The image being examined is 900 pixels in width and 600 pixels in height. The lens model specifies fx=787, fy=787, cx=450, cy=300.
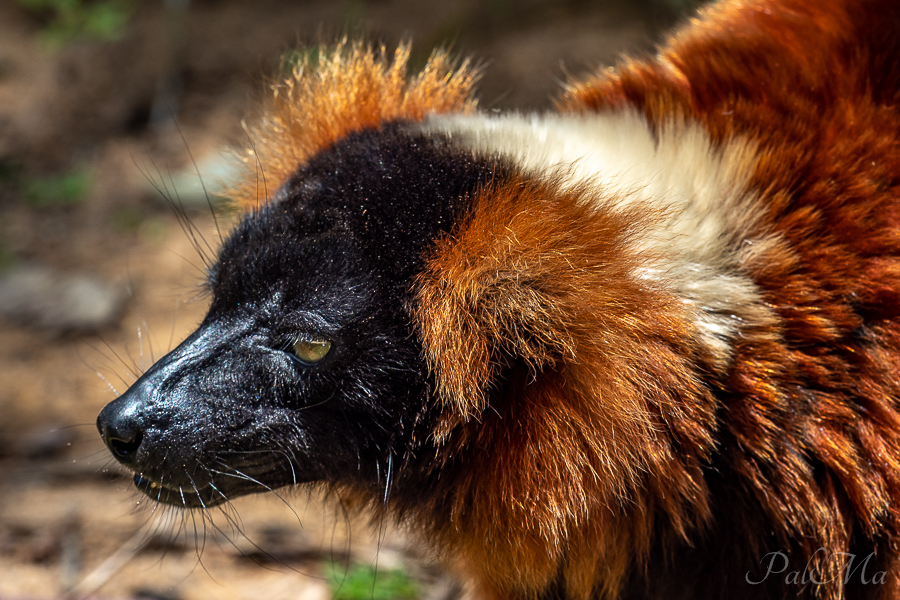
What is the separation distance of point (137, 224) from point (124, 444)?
457cm

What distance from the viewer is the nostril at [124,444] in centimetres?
211

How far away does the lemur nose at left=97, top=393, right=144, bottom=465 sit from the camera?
2.10m

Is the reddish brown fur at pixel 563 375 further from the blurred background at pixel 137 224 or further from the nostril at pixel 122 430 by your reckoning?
the blurred background at pixel 137 224

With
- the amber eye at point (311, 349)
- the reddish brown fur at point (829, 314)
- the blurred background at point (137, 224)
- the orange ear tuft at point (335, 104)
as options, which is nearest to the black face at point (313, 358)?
the amber eye at point (311, 349)

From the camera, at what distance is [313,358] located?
6.98 ft

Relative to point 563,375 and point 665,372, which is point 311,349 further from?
point 665,372

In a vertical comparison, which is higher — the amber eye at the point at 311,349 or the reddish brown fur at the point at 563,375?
the reddish brown fur at the point at 563,375

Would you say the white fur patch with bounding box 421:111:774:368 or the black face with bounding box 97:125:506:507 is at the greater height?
the white fur patch with bounding box 421:111:774:368

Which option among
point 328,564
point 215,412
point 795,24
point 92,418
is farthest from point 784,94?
point 92,418

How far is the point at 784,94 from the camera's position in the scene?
2184mm

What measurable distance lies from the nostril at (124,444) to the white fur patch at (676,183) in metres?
1.20

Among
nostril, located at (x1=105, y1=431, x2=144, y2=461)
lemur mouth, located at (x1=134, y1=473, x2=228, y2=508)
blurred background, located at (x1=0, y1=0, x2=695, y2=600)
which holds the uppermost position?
nostril, located at (x1=105, y1=431, x2=144, y2=461)

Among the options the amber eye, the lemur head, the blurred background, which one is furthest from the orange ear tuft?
the amber eye

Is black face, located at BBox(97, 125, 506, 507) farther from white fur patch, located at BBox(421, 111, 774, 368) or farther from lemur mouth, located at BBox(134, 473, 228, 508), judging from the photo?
white fur patch, located at BBox(421, 111, 774, 368)
